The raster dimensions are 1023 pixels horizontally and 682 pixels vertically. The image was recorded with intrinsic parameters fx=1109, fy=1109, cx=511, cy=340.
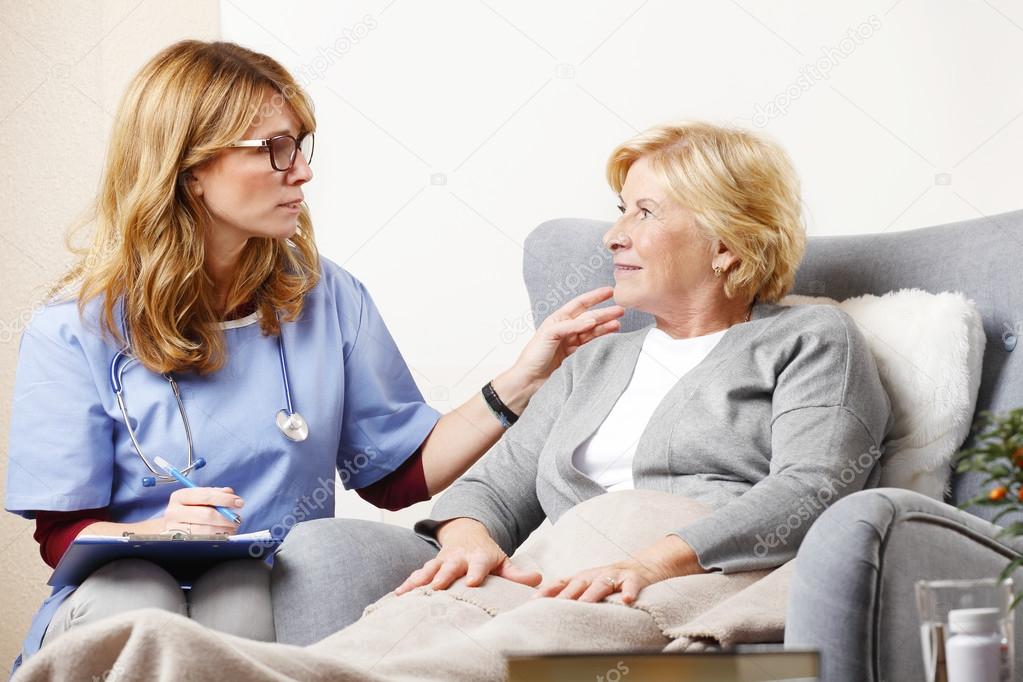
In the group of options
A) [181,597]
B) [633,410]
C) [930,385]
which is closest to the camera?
[181,597]

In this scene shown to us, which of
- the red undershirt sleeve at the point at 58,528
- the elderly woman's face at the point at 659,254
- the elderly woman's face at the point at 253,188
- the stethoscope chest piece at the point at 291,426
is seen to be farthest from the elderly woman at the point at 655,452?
the elderly woman's face at the point at 253,188

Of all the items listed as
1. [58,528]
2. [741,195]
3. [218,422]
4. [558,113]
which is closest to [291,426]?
[218,422]

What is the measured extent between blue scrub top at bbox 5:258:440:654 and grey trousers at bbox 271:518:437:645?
0.78 feet

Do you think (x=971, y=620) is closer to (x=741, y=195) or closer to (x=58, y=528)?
(x=741, y=195)

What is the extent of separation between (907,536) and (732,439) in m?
0.43

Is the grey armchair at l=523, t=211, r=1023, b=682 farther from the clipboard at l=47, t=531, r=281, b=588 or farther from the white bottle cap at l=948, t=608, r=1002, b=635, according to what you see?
the clipboard at l=47, t=531, r=281, b=588

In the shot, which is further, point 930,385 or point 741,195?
point 741,195

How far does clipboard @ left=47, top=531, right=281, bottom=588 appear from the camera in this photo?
55.0 inches

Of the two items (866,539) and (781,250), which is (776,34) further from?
(866,539)

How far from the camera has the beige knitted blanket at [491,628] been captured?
0.91m

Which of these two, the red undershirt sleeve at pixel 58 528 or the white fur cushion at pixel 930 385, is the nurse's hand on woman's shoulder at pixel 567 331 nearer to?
the white fur cushion at pixel 930 385

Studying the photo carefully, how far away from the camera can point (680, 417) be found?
1.66 meters

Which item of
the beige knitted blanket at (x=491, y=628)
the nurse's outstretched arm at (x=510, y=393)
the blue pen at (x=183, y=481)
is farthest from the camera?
the nurse's outstretched arm at (x=510, y=393)

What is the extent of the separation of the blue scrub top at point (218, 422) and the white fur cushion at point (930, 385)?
802 mm
